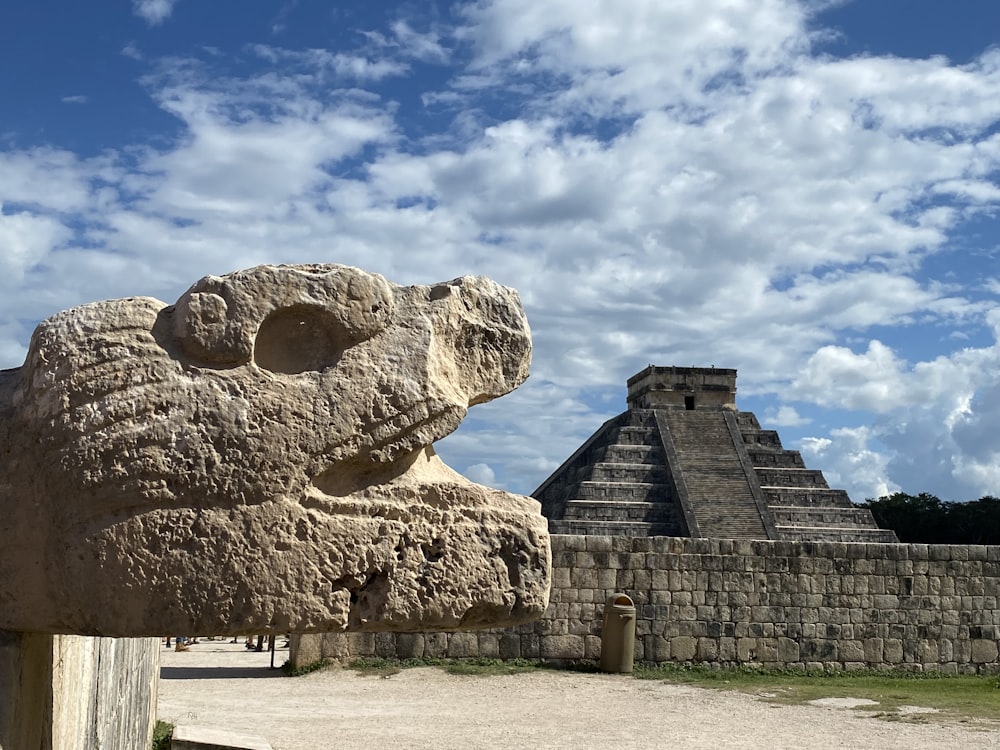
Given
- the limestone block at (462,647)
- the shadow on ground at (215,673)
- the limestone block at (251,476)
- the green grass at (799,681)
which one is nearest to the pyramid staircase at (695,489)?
the green grass at (799,681)

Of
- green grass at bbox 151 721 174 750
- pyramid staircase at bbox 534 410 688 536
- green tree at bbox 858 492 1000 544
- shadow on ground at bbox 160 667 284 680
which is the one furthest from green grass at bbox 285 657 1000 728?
green tree at bbox 858 492 1000 544

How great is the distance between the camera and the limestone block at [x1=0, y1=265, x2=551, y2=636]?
1.96m

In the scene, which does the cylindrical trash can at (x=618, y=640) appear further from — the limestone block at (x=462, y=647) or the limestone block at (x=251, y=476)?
the limestone block at (x=251, y=476)

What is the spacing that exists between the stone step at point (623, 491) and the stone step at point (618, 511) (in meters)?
0.22

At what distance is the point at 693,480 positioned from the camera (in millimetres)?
28047

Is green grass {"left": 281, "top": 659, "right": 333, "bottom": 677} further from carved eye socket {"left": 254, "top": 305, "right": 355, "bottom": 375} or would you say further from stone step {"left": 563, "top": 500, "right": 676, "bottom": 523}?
stone step {"left": 563, "top": 500, "right": 676, "bottom": 523}

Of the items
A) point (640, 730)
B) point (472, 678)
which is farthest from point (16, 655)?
point (472, 678)

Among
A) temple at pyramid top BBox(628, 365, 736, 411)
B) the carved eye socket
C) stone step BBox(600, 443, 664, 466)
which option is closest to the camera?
the carved eye socket

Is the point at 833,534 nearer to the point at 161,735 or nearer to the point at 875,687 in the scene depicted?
the point at 875,687

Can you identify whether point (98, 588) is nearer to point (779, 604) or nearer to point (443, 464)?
point (443, 464)

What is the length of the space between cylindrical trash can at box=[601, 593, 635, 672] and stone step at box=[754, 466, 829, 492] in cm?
1584

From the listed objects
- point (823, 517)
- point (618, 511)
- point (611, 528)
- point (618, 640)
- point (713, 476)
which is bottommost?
point (618, 640)

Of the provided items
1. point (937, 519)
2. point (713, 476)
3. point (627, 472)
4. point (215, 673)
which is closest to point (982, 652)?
point (215, 673)

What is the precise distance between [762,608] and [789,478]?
50.8 feet
